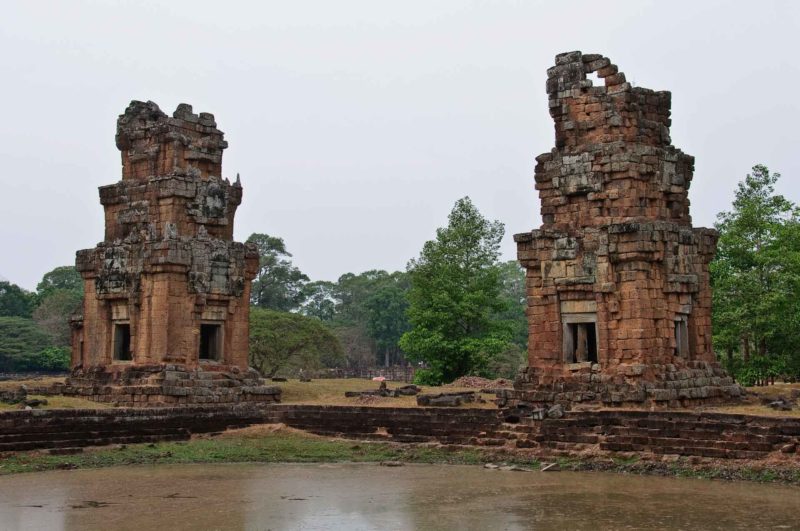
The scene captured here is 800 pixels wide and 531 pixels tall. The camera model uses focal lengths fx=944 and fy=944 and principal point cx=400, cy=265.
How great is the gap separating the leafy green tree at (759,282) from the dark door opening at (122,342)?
1674cm

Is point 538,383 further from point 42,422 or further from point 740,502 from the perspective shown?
point 42,422

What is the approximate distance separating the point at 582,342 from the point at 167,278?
10760mm

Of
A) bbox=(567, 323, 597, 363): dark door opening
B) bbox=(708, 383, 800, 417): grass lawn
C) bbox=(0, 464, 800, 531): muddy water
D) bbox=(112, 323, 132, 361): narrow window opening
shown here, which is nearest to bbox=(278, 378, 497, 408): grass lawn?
bbox=(567, 323, 597, 363): dark door opening

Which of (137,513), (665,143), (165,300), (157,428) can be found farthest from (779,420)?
(165,300)

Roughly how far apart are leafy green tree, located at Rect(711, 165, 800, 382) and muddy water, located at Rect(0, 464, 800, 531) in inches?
518

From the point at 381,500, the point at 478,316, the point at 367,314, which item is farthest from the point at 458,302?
the point at 367,314

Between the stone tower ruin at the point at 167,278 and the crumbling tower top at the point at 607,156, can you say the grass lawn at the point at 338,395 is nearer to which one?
the stone tower ruin at the point at 167,278

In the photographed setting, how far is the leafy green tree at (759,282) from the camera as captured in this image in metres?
26.8

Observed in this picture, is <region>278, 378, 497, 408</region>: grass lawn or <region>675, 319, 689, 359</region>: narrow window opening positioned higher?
<region>675, 319, 689, 359</region>: narrow window opening

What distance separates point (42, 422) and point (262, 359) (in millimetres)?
24152

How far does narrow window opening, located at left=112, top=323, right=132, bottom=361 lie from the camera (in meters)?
25.9

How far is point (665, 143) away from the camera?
867 inches

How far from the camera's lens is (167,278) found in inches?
968

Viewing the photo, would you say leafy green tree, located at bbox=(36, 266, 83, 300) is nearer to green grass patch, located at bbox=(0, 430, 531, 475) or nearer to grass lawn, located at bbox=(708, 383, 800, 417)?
green grass patch, located at bbox=(0, 430, 531, 475)
